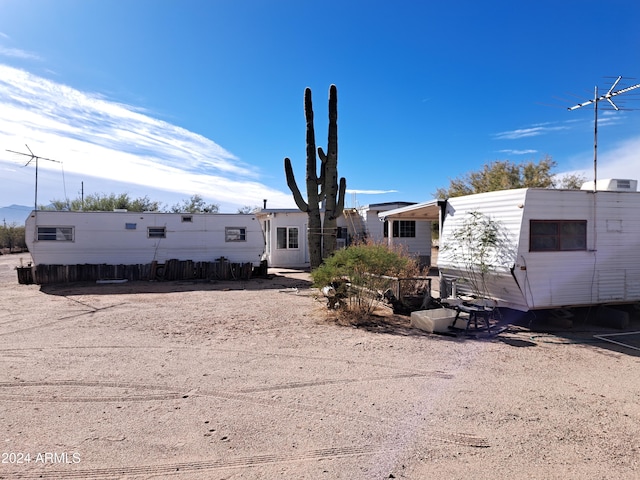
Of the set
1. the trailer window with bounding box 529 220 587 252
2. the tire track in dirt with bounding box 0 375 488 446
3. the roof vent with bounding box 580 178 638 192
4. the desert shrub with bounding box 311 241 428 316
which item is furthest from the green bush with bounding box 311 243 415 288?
the roof vent with bounding box 580 178 638 192

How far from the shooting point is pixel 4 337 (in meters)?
6.50

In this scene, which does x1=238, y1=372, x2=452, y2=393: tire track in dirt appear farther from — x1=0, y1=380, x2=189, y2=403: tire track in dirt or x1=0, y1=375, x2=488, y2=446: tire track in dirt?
x1=0, y1=380, x2=189, y2=403: tire track in dirt

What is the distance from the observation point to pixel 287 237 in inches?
752

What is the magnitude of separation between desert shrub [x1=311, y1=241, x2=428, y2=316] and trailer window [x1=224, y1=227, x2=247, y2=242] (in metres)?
8.22

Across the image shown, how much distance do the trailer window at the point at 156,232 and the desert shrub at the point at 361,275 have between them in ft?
29.7

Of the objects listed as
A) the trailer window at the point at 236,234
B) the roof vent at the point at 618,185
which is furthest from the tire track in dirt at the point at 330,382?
the trailer window at the point at 236,234

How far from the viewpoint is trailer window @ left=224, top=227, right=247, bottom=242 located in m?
15.9

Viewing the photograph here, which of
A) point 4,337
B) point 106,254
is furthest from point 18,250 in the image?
point 4,337

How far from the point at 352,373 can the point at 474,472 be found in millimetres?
2215

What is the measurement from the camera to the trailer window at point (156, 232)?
49.7ft

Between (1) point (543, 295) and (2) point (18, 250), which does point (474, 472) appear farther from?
(2) point (18, 250)

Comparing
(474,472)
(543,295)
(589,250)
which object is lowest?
(474,472)

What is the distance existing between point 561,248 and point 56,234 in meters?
15.4

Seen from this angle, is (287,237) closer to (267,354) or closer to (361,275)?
(361,275)
